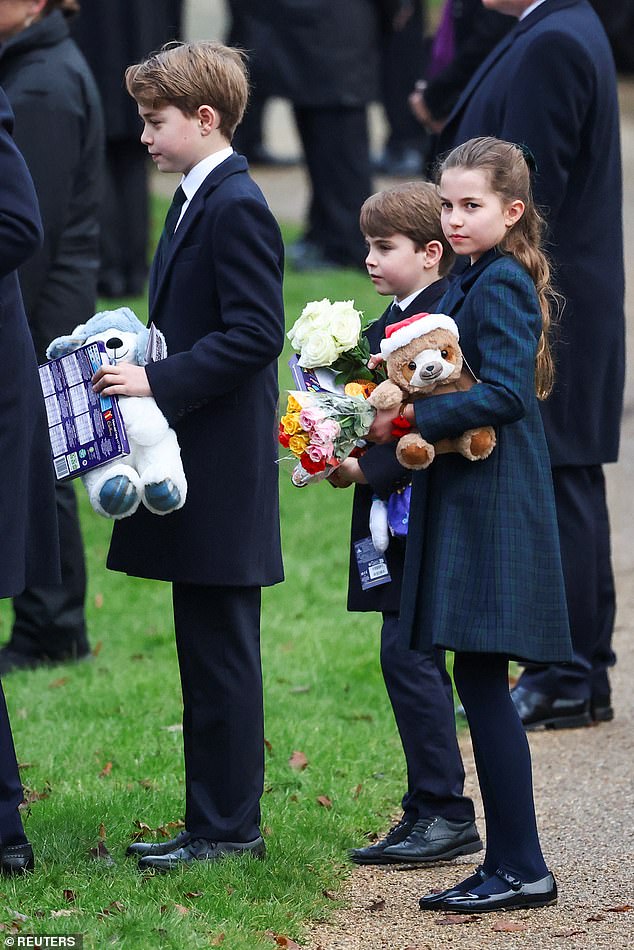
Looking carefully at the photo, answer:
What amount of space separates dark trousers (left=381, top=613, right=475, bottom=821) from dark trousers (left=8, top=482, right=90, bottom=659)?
189 cm

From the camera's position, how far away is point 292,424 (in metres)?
3.52

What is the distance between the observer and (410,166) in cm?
1297

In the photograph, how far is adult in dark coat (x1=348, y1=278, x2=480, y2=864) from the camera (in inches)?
159

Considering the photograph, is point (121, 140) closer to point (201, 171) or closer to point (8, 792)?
point (201, 171)

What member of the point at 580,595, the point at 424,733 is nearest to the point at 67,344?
the point at 424,733

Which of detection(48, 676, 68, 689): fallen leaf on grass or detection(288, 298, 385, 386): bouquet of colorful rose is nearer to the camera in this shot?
detection(288, 298, 385, 386): bouquet of colorful rose

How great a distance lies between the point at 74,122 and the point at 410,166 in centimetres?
781

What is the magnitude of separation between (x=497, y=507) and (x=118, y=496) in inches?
31.4

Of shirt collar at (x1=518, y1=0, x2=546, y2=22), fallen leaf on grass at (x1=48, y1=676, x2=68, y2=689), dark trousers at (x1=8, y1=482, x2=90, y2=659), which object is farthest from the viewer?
dark trousers at (x1=8, y1=482, x2=90, y2=659)

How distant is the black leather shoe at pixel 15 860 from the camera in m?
3.76

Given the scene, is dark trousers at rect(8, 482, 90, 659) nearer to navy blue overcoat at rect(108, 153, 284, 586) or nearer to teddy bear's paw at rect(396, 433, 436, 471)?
navy blue overcoat at rect(108, 153, 284, 586)

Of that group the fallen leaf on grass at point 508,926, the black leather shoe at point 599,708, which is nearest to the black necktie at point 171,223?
the fallen leaf on grass at point 508,926

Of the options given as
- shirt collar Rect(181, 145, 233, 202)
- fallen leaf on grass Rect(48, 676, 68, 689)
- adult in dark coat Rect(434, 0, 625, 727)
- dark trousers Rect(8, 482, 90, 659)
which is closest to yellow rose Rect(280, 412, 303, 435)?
shirt collar Rect(181, 145, 233, 202)

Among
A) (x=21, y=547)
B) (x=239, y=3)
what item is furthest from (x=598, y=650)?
(x=239, y=3)
